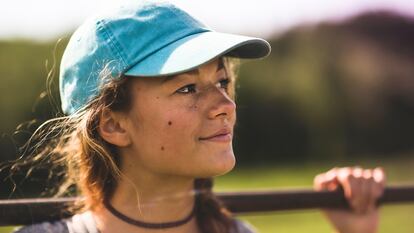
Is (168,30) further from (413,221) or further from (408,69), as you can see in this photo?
(408,69)

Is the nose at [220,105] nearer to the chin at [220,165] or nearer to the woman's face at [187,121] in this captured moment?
the woman's face at [187,121]

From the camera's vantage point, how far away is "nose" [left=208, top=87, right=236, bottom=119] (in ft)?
Result: 6.26

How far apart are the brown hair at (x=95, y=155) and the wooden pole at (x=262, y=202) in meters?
0.04

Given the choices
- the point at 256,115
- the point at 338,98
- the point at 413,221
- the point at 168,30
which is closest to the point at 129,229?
the point at 168,30

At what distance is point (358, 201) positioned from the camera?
2.33 m

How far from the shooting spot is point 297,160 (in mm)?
18859

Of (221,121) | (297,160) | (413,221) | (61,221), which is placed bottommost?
(297,160)

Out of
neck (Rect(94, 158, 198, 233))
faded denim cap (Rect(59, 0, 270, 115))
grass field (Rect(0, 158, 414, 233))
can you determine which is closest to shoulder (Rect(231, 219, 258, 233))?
neck (Rect(94, 158, 198, 233))

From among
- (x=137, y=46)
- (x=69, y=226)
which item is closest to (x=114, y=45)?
(x=137, y=46)

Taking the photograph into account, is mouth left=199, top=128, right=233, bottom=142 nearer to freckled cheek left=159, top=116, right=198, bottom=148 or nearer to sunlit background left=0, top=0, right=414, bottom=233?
freckled cheek left=159, top=116, right=198, bottom=148

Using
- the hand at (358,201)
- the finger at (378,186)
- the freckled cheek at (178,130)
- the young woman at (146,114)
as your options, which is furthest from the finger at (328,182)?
the freckled cheek at (178,130)

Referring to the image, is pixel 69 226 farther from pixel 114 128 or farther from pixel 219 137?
pixel 219 137

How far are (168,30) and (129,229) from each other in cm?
58

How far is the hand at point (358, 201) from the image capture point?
7.63 feet
